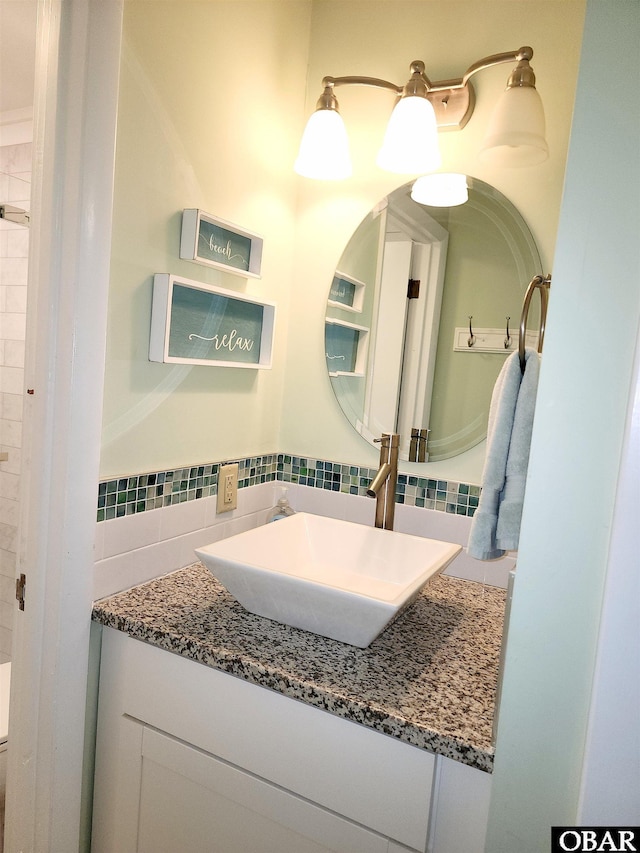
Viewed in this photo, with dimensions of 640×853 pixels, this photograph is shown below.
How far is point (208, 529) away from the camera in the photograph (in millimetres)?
1487

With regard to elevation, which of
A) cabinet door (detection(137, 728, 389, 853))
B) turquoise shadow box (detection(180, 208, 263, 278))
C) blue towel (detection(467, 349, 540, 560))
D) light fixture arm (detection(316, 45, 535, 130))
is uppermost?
light fixture arm (detection(316, 45, 535, 130))

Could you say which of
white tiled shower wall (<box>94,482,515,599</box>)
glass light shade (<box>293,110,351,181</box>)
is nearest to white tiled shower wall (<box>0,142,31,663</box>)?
white tiled shower wall (<box>94,482,515,599</box>)

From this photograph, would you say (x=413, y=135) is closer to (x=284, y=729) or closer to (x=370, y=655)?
(x=370, y=655)

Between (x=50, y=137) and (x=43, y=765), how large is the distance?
45.7 inches

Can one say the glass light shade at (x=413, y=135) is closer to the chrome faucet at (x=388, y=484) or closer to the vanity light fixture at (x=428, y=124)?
the vanity light fixture at (x=428, y=124)

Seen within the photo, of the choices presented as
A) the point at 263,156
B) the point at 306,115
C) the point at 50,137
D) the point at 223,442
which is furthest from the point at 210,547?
the point at 306,115

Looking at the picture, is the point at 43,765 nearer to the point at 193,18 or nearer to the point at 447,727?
the point at 447,727

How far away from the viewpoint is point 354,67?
1567mm

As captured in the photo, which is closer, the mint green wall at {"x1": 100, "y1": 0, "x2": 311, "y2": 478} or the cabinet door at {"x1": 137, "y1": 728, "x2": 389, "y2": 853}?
the cabinet door at {"x1": 137, "y1": 728, "x2": 389, "y2": 853}

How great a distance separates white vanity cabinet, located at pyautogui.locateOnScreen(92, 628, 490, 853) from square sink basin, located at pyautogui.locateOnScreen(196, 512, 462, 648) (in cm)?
15

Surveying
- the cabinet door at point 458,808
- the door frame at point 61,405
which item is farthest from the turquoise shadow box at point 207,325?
the cabinet door at point 458,808

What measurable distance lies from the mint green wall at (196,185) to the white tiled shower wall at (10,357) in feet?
4.65

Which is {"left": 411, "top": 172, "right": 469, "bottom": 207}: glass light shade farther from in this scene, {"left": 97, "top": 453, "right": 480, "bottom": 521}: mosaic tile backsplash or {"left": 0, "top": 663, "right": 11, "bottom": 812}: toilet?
{"left": 0, "top": 663, "right": 11, "bottom": 812}: toilet

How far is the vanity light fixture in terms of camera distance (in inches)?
50.9
